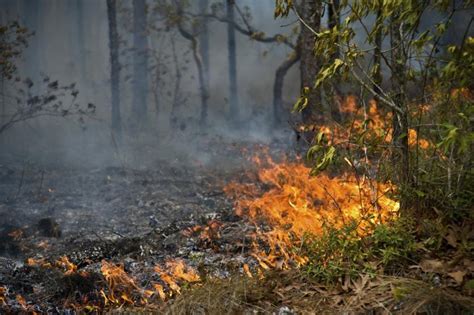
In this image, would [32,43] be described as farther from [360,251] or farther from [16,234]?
[360,251]

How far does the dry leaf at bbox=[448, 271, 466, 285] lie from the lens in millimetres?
3529

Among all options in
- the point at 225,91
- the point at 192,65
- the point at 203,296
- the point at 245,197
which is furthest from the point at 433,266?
the point at 192,65

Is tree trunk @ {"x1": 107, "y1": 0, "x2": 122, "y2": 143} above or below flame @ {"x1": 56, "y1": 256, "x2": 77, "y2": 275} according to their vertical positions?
above

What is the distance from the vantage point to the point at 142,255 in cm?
623

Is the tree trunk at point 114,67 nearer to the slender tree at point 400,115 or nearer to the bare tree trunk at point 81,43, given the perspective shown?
the slender tree at point 400,115

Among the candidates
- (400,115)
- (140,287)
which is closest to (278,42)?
(400,115)

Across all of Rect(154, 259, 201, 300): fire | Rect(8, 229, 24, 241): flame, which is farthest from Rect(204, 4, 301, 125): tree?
Rect(154, 259, 201, 300): fire

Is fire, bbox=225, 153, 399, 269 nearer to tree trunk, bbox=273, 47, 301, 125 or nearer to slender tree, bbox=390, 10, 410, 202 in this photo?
slender tree, bbox=390, 10, 410, 202

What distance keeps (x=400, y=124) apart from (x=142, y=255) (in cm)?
377

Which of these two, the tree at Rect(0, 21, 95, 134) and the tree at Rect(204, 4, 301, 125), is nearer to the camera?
the tree at Rect(0, 21, 95, 134)

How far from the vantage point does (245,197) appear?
904 cm

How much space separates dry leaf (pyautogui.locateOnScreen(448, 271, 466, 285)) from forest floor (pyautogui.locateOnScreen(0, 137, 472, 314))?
0.46 feet

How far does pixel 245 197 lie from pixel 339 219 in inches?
162

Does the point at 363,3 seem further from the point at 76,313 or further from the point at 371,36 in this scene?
the point at 76,313
